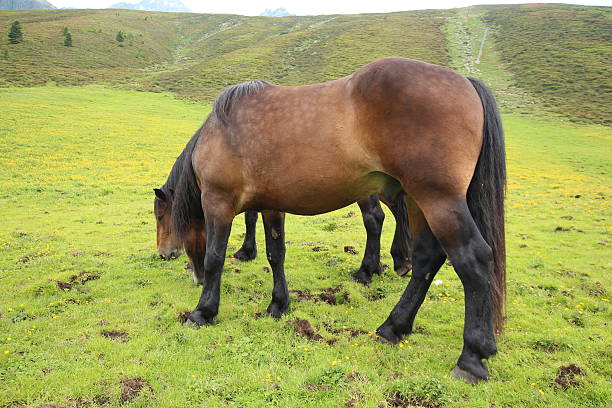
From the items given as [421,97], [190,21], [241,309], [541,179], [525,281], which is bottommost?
[541,179]

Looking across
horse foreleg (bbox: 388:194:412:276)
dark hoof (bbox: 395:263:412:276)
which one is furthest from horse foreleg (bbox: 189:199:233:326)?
dark hoof (bbox: 395:263:412:276)

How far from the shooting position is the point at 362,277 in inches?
268

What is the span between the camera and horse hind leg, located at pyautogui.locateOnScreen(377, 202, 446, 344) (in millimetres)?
4477

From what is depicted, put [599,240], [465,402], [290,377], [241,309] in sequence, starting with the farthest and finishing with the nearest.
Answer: [599,240]
[241,309]
[290,377]
[465,402]

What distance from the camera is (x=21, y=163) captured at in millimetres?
18484

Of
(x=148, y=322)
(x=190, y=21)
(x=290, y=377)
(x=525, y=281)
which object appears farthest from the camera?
(x=190, y=21)

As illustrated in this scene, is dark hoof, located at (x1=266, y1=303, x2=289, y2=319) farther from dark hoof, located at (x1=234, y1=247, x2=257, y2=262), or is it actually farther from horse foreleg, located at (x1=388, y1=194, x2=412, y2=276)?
dark hoof, located at (x1=234, y1=247, x2=257, y2=262)

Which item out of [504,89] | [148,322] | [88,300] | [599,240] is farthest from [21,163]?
[504,89]

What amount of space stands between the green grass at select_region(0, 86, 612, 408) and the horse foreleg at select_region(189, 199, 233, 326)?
0.25 meters

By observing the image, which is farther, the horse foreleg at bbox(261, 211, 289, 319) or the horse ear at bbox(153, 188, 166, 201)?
the horse ear at bbox(153, 188, 166, 201)

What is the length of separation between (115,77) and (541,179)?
52.8 meters

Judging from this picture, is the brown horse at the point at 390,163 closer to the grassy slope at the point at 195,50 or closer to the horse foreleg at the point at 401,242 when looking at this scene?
the horse foreleg at the point at 401,242

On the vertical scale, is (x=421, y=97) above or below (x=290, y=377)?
above

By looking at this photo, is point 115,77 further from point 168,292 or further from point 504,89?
point 168,292
